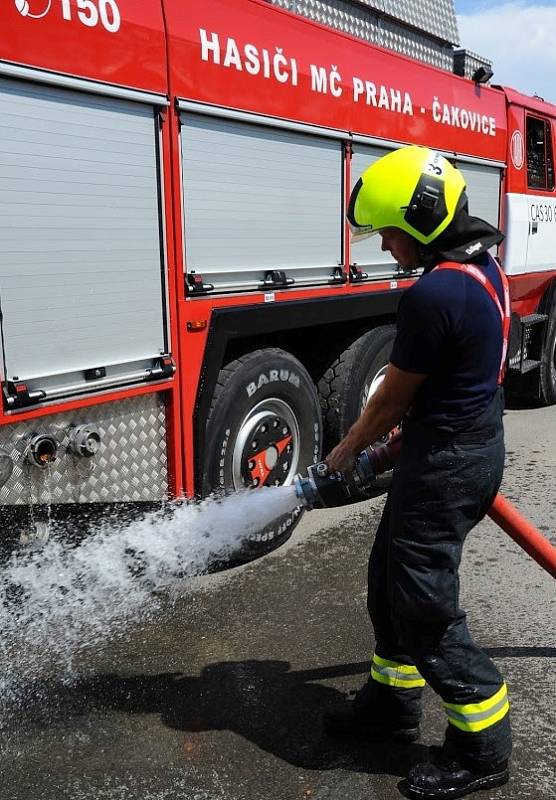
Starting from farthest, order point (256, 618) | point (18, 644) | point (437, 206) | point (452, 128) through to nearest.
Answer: point (452, 128)
point (256, 618)
point (18, 644)
point (437, 206)

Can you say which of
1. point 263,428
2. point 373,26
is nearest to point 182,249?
point 263,428

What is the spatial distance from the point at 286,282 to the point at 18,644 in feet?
7.55

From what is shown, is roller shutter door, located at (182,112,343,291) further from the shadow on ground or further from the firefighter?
the shadow on ground

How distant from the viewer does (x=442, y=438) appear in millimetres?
2471

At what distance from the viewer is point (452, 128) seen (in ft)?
19.1

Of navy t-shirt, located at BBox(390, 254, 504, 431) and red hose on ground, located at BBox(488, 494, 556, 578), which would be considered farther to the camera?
red hose on ground, located at BBox(488, 494, 556, 578)

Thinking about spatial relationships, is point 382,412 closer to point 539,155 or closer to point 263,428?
point 263,428

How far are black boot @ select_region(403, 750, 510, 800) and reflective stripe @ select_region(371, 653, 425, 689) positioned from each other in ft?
0.84

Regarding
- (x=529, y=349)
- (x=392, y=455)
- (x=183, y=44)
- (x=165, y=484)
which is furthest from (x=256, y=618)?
(x=529, y=349)

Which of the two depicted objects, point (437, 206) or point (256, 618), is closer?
point (437, 206)

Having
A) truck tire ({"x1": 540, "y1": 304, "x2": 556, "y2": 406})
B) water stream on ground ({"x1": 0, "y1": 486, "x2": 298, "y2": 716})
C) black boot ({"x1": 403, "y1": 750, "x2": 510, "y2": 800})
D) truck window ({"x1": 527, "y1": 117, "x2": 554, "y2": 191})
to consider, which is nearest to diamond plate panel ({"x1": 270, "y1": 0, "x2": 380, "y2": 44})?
truck window ({"x1": 527, "y1": 117, "x2": 554, "y2": 191})

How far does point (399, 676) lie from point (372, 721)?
201 millimetres

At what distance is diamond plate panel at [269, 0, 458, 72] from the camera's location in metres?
4.68

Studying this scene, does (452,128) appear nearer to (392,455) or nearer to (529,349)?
(529,349)
